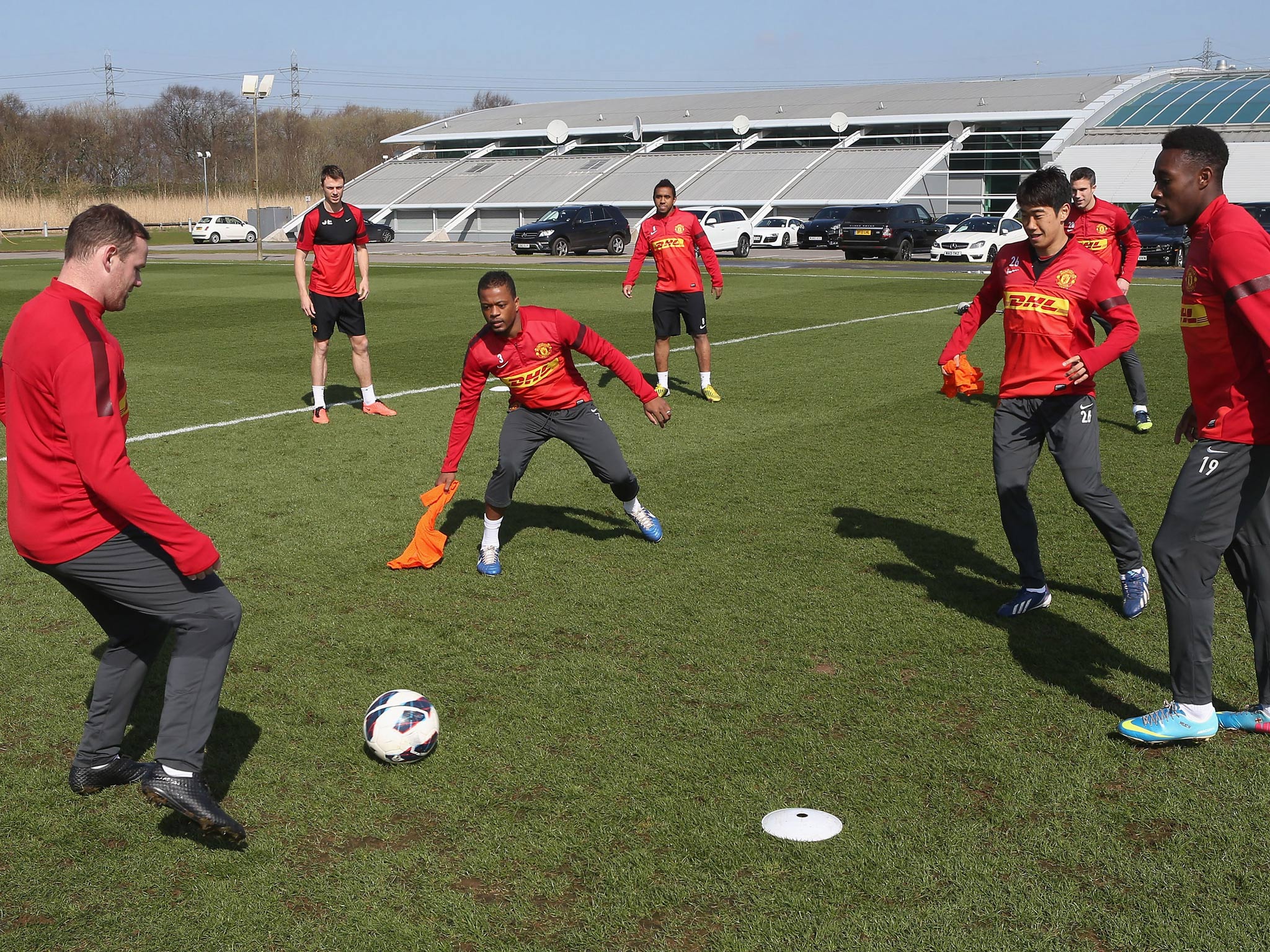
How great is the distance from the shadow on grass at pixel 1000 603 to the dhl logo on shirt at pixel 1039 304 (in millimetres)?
1558

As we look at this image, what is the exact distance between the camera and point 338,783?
4.40 m

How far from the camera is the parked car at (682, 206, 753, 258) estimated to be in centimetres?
3978

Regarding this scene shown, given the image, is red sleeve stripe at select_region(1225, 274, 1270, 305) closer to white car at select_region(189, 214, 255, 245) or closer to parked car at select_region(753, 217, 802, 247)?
parked car at select_region(753, 217, 802, 247)

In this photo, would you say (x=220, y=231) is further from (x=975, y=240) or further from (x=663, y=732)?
(x=663, y=732)

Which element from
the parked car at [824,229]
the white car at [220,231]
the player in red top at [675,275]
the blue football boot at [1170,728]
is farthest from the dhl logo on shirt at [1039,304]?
the white car at [220,231]

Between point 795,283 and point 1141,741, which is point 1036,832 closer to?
point 1141,741

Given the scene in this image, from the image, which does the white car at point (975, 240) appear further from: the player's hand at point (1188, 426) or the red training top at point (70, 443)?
the red training top at point (70, 443)

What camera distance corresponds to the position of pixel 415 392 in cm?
1306

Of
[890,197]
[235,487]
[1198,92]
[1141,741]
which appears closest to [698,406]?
[235,487]

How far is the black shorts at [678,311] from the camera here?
40.5 feet

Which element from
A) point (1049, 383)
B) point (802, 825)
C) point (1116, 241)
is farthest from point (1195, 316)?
point (1116, 241)

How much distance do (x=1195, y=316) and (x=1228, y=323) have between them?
0.67ft

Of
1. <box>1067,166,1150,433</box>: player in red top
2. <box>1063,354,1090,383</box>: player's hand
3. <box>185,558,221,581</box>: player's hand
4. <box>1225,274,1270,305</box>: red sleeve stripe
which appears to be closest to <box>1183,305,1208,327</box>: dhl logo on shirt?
<box>1225,274,1270,305</box>: red sleeve stripe

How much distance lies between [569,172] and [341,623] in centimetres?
5964
